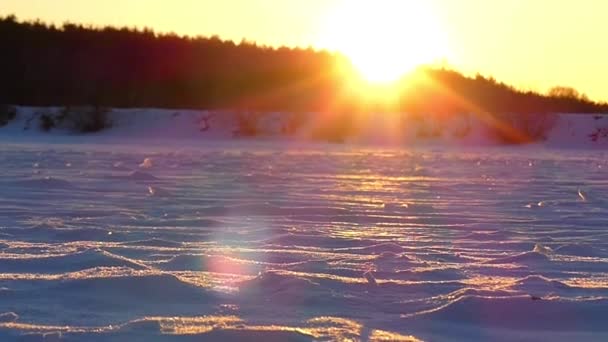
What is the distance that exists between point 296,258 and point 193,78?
80.7 ft

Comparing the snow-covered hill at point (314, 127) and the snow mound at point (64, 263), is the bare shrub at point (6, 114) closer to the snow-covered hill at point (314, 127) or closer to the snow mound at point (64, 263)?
the snow-covered hill at point (314, 127)

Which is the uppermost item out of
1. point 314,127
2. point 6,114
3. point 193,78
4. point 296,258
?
point 193,78

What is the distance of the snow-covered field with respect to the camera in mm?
3350

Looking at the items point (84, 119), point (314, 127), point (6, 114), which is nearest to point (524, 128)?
point (314, 127)

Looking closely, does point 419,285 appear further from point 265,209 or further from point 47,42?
point 47,42

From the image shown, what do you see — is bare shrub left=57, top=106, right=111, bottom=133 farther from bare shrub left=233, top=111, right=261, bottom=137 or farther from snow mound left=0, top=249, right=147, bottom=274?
snow mound left=0, top=249, right=147, bottom=274

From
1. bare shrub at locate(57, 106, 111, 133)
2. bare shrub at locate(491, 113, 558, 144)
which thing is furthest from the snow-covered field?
bare shrub at locate(491, 113, 558, 144)

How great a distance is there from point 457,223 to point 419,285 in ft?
7.74

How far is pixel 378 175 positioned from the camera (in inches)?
434

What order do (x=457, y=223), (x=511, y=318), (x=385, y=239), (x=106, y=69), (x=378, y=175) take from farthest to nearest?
(x=106, y=69) → (x=378, y=175) → (x=457, y=223) → (x=385, y=239) → (x=511, y=318)

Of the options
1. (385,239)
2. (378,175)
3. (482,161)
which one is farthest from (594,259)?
(482,161)

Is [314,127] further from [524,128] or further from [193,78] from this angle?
[193,78]

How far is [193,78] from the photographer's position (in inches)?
1136

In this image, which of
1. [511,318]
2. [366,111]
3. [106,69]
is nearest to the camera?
[511,318]
